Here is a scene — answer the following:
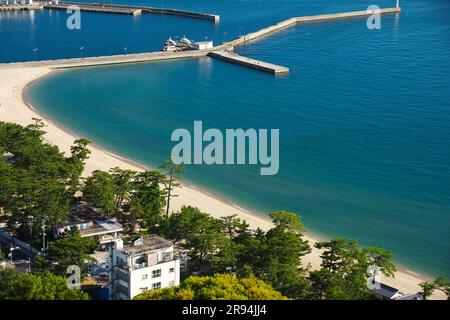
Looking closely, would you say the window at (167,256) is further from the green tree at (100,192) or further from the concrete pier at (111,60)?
Result: the concrete pier at (111,60)

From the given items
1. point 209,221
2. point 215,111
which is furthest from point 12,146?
point 215,111

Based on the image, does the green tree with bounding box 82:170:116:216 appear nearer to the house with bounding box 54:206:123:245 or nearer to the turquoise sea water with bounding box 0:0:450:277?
the house with bounding box 54:206:123:245

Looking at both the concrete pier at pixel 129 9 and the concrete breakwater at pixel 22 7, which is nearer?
the concrete pier at pixel 129 9

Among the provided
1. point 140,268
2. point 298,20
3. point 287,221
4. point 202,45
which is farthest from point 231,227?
point 298,20

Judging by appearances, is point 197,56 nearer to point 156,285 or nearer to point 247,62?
point 247,62

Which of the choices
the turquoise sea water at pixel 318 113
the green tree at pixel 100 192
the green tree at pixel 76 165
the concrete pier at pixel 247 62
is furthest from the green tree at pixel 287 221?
the concrete pier at pixel 247 62

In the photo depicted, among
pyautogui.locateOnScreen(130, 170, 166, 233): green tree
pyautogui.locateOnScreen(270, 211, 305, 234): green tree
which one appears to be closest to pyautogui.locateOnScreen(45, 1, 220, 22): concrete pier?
pyautogui.locateOnScreen(130, 170, 166, 233): green tree
